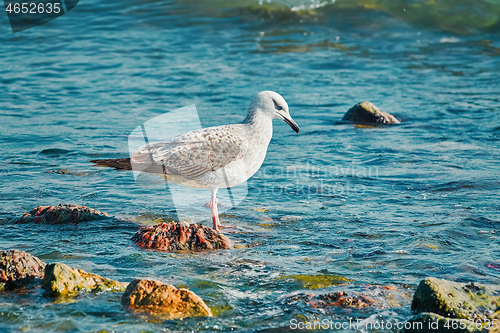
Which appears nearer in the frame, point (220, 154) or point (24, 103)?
point (220, 154)

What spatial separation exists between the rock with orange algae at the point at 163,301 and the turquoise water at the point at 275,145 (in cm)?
10

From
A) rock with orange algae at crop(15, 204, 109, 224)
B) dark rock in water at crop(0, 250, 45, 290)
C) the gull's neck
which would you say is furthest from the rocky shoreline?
the gull's neck

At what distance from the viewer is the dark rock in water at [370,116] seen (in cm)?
1007

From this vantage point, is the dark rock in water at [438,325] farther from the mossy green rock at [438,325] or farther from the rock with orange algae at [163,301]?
the rock with orange algae at [163,301]

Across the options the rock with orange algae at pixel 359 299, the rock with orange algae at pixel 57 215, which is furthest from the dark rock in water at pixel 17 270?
the rock with orange algae at pixel 359 299

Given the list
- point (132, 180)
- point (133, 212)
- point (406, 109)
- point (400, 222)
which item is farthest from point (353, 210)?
point (406, 109)

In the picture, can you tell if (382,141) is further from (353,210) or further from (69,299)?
(69,299)

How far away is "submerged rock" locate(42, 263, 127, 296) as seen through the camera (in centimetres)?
417

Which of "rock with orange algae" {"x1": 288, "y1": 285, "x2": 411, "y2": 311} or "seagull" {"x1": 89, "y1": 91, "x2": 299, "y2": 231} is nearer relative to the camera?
"rock with orange algae" {"x1": 288, "y1": 285, "x2": 411, "y2": 311}

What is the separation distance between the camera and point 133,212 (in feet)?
20.6

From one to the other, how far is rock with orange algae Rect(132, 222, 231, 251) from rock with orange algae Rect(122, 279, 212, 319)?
1.22m

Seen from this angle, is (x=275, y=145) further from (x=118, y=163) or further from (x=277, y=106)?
(x=118, y=163)

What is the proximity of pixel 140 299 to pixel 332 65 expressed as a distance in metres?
10.9

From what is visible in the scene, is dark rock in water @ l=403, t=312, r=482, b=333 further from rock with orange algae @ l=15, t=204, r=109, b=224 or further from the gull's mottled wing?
rock with orange algae @ l=15, t=204, r=109, b=224
